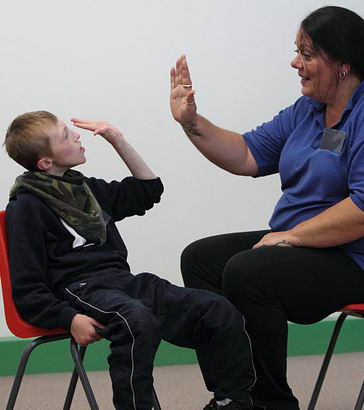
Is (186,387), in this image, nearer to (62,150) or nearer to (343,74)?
(62,150)

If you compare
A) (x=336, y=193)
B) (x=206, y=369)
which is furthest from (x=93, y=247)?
(x=336, y=193)

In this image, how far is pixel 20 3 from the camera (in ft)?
11.4

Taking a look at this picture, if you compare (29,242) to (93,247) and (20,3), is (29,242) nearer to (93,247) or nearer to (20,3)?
(93,247)

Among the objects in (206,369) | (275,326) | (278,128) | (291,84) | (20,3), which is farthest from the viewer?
(291,84)

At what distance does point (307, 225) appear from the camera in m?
2.20

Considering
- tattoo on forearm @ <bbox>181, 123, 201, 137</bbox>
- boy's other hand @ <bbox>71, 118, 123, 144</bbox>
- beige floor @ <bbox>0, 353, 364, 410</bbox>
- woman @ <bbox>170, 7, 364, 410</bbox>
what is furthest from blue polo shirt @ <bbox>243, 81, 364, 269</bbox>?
beige floor @ <bbox>0, 353, 364, 410</bbox>

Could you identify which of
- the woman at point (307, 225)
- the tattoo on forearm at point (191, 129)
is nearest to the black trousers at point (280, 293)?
the woman at point (307, 225)

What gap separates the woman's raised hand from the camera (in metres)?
2.44

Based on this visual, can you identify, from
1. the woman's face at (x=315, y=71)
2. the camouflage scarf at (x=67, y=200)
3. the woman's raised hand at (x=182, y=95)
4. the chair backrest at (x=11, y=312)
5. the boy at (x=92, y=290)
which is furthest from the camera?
the woman's raised hand at (x=182, y=95)

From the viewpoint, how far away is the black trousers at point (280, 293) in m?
2.15

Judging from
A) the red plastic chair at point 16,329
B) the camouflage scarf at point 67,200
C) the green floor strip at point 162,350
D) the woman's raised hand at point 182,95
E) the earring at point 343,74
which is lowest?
the green floor strip at point 162,350

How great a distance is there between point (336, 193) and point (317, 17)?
1.61 ft

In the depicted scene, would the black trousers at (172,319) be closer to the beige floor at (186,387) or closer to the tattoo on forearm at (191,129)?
the tattoo on forearm at (191,129)

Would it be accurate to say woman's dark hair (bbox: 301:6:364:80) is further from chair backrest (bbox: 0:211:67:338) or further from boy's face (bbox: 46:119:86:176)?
chair backrest (bbox: 0:211:67:338)
